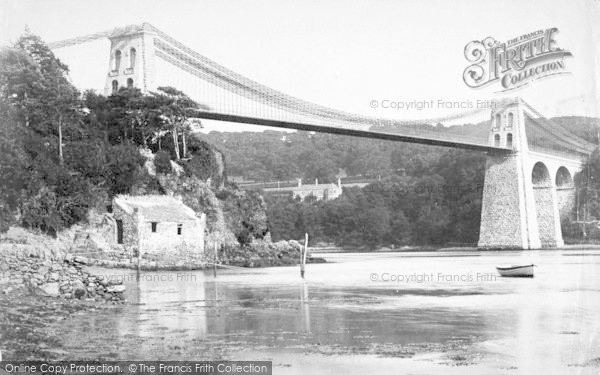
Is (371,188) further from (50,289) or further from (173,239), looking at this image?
(50,289)

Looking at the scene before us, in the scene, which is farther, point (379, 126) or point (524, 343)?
point (379, 126)

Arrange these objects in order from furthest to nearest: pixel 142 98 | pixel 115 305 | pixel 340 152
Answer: pixel 340 152 → pixel 142 98 → pixel 115 305

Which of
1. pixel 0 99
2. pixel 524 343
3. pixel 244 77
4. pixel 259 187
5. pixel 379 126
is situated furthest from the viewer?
pixel 259 187

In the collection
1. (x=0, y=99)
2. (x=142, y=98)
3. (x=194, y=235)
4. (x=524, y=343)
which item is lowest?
(x=524, y=343)

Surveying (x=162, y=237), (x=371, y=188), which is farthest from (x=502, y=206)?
(x=162, y=237)

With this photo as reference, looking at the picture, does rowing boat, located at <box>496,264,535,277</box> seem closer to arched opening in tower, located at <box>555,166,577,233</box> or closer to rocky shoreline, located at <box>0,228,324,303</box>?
rocky shoreline, located at <box>0,228,324,303</box>

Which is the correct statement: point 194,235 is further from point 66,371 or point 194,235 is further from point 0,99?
point 66,371

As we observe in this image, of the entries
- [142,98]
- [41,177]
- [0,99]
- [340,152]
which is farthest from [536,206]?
[0,99]
